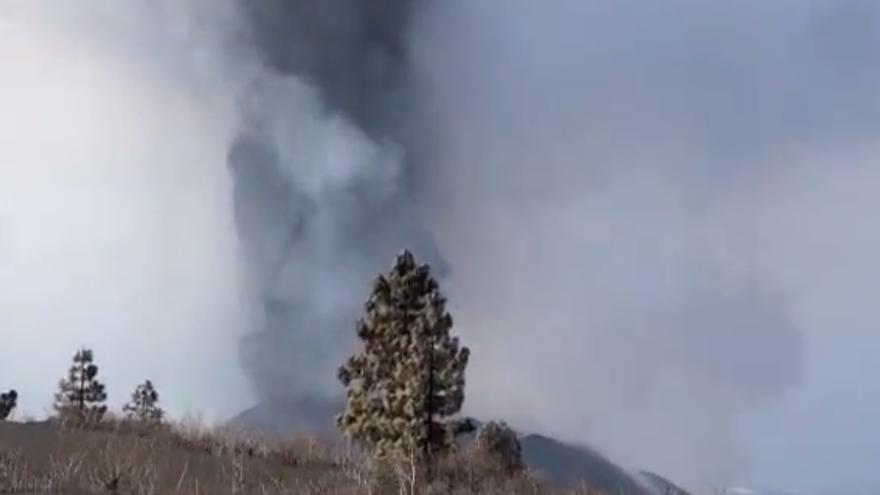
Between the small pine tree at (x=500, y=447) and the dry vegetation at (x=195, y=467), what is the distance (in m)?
0.57

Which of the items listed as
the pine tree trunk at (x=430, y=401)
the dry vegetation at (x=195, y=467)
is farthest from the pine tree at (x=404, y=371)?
the dry vegetation at (x=195, y=467)

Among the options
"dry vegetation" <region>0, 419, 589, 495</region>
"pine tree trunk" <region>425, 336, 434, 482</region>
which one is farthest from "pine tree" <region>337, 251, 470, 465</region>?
"dry vegetation" <region>0, 419, 589, 495</region>

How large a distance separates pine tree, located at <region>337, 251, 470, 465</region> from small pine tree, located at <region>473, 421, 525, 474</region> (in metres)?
1.62

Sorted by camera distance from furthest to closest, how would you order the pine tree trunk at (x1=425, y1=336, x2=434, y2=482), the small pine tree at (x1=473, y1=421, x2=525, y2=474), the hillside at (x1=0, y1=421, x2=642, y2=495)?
the pine tree trunk at (x1=425, y1=336, x2=434, y2=482), the small pine tree at (x1=473, y1=421, x2=525, y2=474), the hillside at (x1=0, y1=421, x2=642, y2=495)

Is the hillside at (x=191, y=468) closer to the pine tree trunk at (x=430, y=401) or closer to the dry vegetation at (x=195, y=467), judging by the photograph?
the dry vegetation at (x=195, y=467)

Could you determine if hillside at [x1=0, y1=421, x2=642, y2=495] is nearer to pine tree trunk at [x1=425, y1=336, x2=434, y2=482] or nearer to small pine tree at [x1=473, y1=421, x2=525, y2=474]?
small pine tree at [x1=473, y1=421, x2=525, y2=474]

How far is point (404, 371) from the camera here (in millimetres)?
36594

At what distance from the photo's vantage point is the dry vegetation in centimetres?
1666

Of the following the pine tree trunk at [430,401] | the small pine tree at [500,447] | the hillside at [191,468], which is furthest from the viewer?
the pine tree trunk at [430,401]

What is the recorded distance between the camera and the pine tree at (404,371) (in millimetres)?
35531

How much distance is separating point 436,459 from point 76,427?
32.2ft

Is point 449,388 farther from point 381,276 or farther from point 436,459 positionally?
point 381,276

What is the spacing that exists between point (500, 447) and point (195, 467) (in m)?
16.0

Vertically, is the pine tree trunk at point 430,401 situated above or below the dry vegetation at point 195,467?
above
